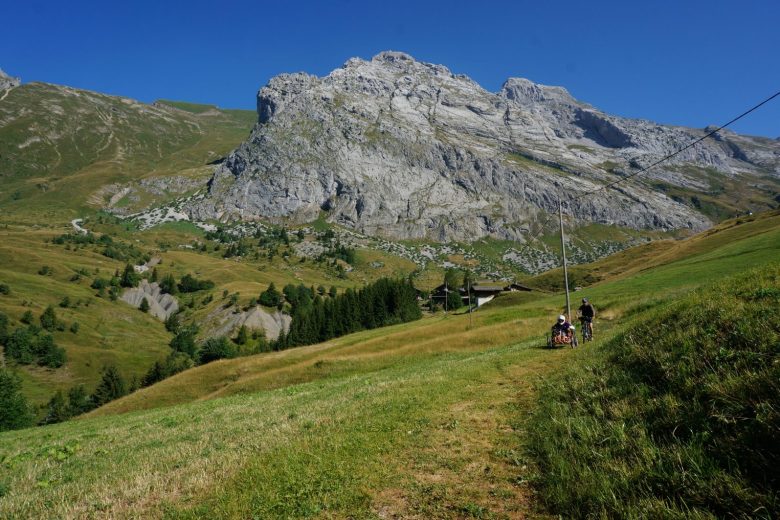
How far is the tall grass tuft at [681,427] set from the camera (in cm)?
550

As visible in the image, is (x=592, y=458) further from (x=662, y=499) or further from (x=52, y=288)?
(x=52, y=288)

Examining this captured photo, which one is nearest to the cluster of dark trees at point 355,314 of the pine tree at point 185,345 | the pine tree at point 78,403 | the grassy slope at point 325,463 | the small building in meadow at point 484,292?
the small building in meadow at point 484,292

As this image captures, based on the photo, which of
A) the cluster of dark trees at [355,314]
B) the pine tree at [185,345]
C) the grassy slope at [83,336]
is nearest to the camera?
the cluster of dark trees at [355,314]

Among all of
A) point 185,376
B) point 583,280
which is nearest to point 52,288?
point 185,376

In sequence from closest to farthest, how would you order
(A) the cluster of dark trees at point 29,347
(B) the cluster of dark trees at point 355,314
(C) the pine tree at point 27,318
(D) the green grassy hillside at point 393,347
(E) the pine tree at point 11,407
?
(D) the green grassy hillside at point 393,347 < (E) the pine tree at point 11,407 < (B) the cluster of dark trees at point 355,314 < (A) the cluster of dark trees at point 29,347 < (C) the pine tree at point 27,318

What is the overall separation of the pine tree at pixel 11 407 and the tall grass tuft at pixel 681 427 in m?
101

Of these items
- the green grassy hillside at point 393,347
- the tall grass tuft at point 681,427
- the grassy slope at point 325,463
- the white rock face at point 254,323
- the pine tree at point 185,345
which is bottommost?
the pine tree at point 185,345

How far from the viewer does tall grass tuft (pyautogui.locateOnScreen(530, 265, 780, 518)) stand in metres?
5.50

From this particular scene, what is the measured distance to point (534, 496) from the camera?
7211mm

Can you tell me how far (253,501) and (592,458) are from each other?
20.0 feet

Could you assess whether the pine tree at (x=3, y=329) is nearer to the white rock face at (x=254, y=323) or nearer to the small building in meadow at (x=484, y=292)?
the white rock face at (x=254, y=323)

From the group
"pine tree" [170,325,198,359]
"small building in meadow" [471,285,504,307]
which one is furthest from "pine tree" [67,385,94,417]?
"small building in meadow" [471,285,504,307]

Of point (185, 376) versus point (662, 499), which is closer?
point (662, 499)

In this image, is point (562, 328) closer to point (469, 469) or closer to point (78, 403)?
point (469, 469)
